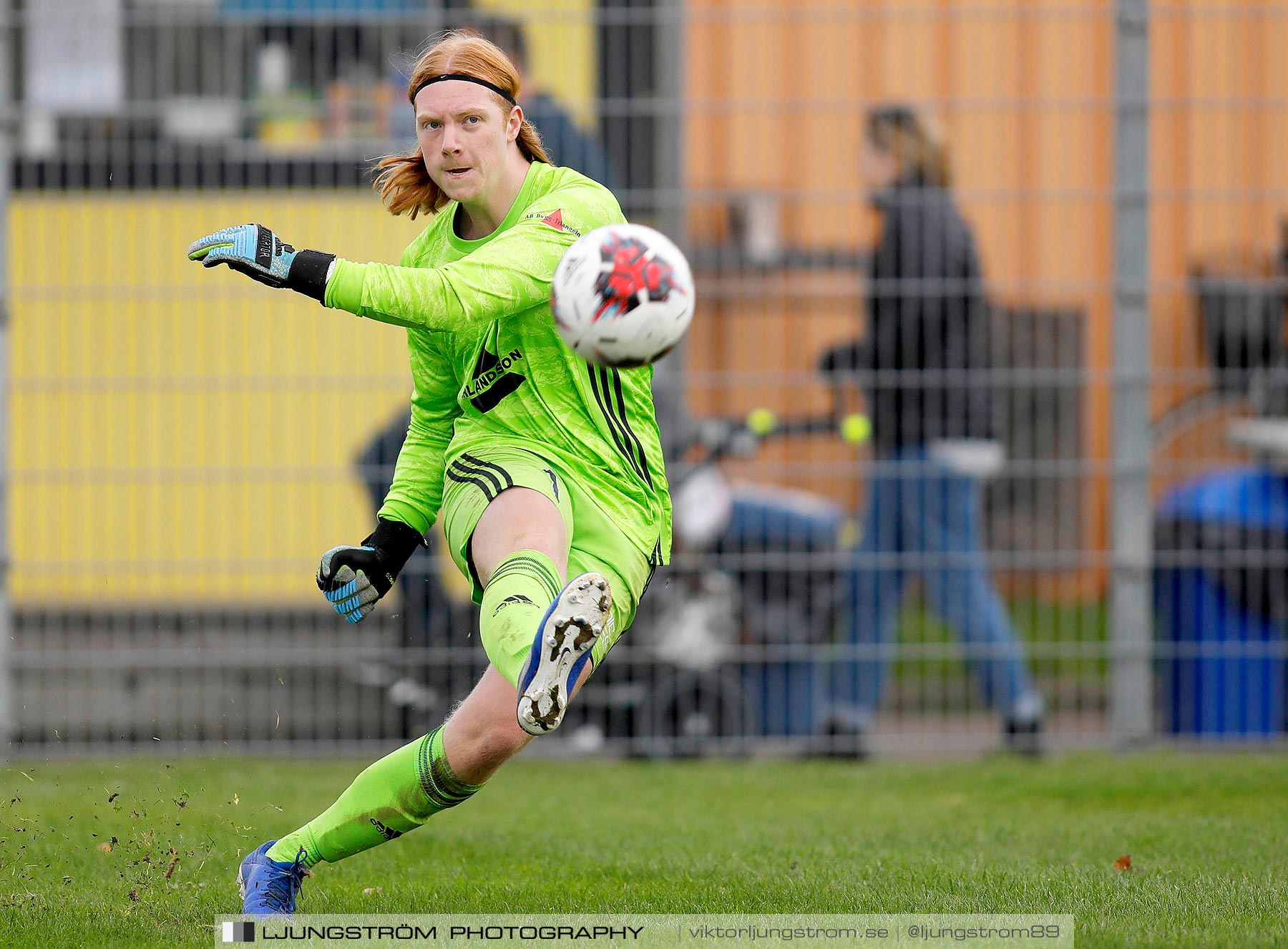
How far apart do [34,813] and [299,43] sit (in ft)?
10.6

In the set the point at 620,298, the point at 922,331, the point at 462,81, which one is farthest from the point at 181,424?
the point at 620,298

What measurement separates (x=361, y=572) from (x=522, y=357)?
0.68 m

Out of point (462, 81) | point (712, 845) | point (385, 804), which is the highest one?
point (462, 81)

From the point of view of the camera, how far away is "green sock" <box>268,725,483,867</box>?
13.1 ft

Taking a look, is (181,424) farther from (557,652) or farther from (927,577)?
(557,652)

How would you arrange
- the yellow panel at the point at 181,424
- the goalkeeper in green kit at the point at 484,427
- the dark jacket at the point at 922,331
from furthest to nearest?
the yellow panel at the point at 181,424
the dark jacket at the point at 922,331
the goalkeeper in green kit at the point at 484,427

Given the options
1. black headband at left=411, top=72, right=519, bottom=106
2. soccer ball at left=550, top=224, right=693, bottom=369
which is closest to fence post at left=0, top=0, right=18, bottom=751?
black headband at left=411, top=72, right=519, bottom=106

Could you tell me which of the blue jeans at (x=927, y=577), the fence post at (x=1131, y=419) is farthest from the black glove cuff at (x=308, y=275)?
the fence post at (x=1131, y=419)

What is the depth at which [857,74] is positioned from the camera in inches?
304

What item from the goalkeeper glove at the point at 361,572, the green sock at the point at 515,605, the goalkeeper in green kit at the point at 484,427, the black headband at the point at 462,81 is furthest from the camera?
the goalkeeper glove at the point at 361,572

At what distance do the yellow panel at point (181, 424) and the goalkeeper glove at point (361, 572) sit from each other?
296 cm

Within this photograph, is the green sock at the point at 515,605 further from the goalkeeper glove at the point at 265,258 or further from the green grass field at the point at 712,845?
the green grass field at the point at 712,845

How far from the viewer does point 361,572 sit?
4.25 m

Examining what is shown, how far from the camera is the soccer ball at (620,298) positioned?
144 inches
